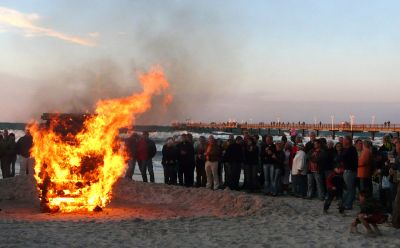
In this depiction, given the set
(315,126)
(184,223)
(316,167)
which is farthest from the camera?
(315,126)

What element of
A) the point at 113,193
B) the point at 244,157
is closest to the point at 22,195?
Answer: the point at 113,193

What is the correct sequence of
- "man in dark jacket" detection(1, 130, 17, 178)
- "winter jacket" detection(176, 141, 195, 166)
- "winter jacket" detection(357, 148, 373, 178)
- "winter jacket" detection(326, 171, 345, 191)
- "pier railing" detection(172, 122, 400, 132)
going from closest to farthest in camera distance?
"winter jacket" detection(326, 171, 345, 191), "winter jacket" detection(357, 148, 373, 178), "winter jacket" detection(176, 141, 195, 166), "man in dark jacket" detection(1, 130, 17, 178), "pier railing" detection(172, 122, 400, 132)

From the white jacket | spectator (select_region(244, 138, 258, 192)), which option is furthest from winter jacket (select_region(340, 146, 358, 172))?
spectator (select_region(244, 138, 258, 192))

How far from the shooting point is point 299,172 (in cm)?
1564

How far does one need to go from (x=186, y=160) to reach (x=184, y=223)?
6.08 metres

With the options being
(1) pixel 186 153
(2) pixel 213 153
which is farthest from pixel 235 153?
(1) pixel 186 153

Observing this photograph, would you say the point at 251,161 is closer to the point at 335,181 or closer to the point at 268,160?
the point at 268,160

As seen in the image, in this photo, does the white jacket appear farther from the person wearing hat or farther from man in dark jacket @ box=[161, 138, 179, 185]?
man in dark jacket @ box=[161, 138, 179, 185]

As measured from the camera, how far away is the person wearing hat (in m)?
15.5

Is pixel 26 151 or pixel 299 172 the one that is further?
pixel 26 151

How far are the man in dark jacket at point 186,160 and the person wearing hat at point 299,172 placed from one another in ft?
10.9

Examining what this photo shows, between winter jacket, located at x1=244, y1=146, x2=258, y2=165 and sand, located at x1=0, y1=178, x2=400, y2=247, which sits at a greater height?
winter jacket, located at x1=244, y1=146, x2=258, y2=165

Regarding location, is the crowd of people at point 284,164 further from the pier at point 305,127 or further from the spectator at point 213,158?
the pier at point 305,127

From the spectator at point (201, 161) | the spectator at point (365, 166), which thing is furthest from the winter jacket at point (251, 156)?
the spectator at point (365, 166)
